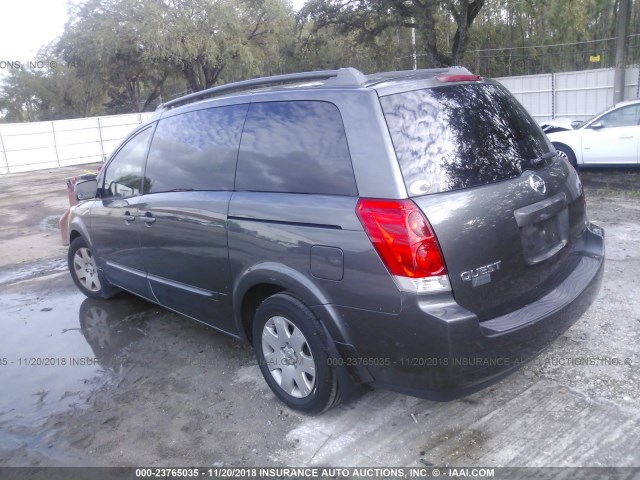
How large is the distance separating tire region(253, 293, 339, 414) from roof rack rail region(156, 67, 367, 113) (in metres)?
1.25

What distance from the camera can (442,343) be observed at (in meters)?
2.70

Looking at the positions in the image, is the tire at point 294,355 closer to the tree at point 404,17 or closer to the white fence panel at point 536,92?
the tree at point 404,17

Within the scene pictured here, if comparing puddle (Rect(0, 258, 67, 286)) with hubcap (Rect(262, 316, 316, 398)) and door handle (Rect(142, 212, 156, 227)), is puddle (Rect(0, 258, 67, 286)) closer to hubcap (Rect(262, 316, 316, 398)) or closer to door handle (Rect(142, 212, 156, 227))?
door handle (Rect(142, 212, 156, 227))

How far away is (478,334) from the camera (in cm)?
276

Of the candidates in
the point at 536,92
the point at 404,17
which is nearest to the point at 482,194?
the point at 536,92

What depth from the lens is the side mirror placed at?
5.30 m

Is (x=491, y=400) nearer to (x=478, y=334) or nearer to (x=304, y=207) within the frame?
(x=478, y=334)

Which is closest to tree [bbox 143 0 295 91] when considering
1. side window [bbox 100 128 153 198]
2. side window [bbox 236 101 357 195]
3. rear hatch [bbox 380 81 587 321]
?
side window [bbox 100 128 153 198]

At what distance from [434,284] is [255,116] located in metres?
1.61

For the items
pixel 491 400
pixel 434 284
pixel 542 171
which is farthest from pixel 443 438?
pixel 542 171

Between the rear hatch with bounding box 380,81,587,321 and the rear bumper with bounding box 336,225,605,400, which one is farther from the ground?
the rear hatch with bounding box 380,81,587,321

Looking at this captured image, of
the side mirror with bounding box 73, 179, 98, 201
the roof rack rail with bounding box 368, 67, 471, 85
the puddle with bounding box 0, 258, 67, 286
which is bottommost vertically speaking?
the puddle with bounding box 0, 258, 67, 286

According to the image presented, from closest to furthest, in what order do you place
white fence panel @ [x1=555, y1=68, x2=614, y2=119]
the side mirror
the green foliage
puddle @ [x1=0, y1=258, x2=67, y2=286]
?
the side mirror < puddle @ [x1=0, y1=258, x2=67, y2=286] < white fence panel @ [x1=555, y1=68, x2=614, y2=119] < the green foliage

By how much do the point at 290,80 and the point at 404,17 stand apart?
19.8 metres
